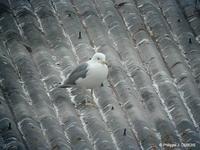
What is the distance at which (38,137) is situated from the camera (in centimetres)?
923

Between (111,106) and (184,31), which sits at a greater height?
(184,31)

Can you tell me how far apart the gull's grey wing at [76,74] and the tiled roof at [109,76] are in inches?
6.8

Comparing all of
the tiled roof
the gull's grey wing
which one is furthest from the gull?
the tiled roof

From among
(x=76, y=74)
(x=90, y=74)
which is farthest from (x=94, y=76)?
(x=76, y=74)

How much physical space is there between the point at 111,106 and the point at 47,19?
95.6 inches

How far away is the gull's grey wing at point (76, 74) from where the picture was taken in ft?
33.9

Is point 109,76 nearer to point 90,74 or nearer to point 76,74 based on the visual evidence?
point 90,74

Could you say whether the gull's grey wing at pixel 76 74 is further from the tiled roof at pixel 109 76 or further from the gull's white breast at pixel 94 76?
the tiled roof at pixel 109 76

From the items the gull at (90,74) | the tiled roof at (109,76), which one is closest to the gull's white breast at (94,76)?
the gull at (90,74)

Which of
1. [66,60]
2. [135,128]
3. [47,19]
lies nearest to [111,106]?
[135,128]

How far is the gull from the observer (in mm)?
10406

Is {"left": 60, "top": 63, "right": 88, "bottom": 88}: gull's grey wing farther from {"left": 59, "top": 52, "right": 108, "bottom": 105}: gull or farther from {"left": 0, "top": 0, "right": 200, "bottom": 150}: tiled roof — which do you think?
{"left": 0, "top": 0, "right": 200, "bottom": 150}: tiled roof

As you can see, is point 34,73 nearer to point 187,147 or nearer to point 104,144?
point 104,144

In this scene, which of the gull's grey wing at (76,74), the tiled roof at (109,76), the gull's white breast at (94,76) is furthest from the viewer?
the gull's white breast at (94,76)
